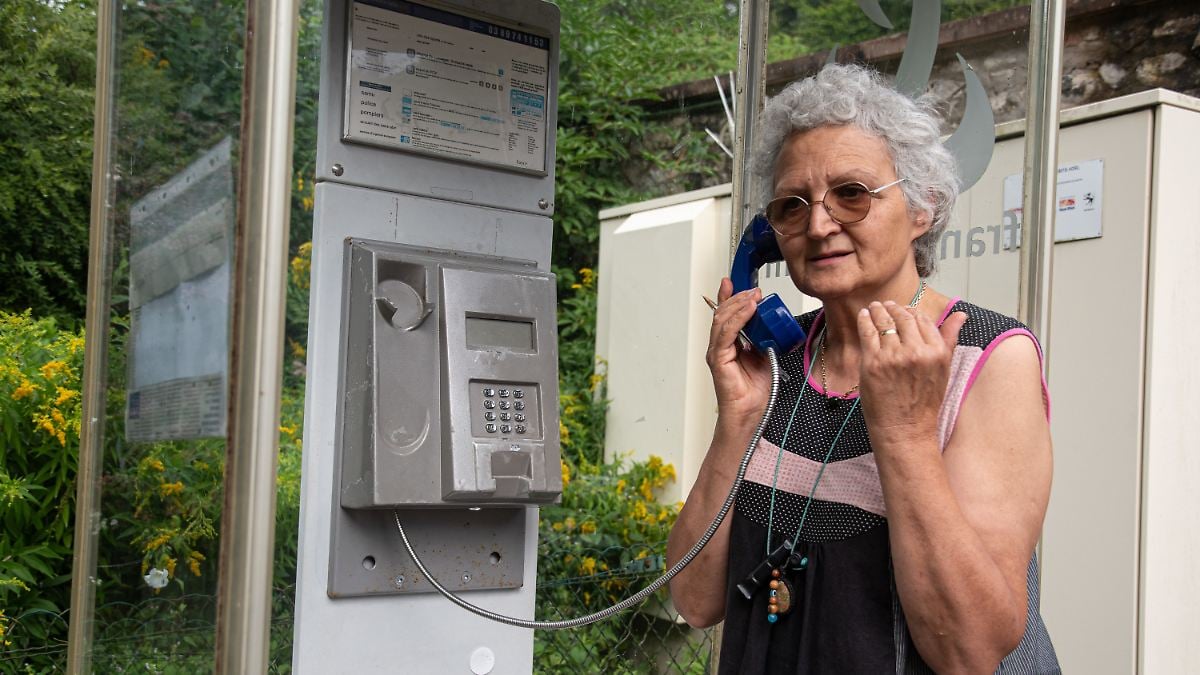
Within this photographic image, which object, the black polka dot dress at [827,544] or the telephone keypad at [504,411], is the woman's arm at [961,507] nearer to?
the black polka dot dress at [827,544]

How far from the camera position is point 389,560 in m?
1.93

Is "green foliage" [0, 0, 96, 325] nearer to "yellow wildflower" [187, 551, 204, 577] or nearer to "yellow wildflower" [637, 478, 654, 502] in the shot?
"yellow wildflower" [637, 478, 654, 502]

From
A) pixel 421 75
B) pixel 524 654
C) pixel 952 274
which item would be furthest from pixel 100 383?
pixel 952 274

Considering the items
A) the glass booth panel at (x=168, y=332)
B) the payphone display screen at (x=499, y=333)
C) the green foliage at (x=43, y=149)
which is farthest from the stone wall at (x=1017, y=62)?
the green foliage at (x=43, y=149)

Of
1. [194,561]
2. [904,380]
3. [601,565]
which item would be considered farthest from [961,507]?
[601,565]

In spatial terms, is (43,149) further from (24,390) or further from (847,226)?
(847,226)

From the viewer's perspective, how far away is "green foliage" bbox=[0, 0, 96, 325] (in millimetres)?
5109

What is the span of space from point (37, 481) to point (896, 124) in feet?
8.50

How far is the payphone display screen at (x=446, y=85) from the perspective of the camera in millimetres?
1923

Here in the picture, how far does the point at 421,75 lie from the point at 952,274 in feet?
4.60

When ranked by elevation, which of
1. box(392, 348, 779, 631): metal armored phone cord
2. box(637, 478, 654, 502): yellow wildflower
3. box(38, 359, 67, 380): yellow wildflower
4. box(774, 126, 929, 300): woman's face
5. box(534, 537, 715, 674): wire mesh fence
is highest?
box(774, 126, 929, 300): woman's face

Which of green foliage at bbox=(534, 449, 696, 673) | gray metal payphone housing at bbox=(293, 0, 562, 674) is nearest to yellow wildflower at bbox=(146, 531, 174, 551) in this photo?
gray metal payphone housing at bbox=(293, 0, 562, 674)

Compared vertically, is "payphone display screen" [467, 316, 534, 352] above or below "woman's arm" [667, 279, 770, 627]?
above

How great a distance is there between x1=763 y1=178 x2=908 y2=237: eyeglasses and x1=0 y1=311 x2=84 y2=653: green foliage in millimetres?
2128
